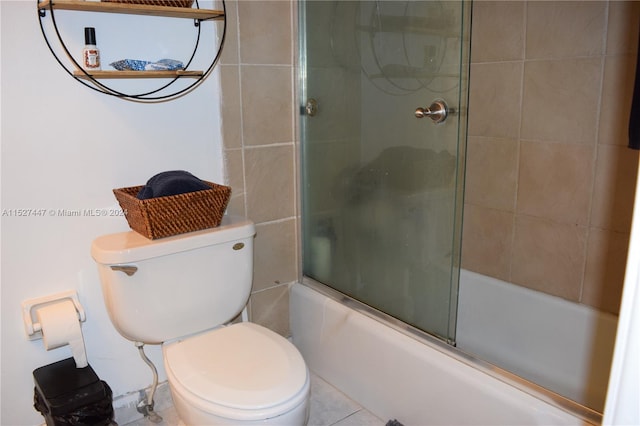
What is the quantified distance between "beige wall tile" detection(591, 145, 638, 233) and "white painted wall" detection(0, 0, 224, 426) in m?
1.34

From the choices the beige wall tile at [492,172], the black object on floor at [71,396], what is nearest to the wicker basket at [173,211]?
the black object on floor at [71,396]

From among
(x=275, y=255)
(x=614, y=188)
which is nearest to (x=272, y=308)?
(x=275, y=255)

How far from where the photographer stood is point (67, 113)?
161 centimetres

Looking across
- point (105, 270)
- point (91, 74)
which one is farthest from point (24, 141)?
point (105, 270)

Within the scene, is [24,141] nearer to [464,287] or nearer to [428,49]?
[428,49]

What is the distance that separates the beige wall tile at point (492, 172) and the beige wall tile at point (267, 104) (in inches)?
30.4

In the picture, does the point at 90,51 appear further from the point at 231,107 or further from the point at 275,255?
the point at 275,255

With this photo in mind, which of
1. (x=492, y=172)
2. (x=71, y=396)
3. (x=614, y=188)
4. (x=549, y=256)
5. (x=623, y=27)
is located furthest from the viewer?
(x=492, y=172)

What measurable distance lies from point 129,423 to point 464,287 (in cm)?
139

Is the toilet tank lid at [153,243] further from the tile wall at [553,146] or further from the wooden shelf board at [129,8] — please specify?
the tile wall at [553,146]

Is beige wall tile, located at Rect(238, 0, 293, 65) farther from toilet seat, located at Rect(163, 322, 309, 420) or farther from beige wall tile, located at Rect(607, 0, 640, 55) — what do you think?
beige wall tile, located at Rect(607, 0, 640, 55)

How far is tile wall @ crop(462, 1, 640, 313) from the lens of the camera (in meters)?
1.75

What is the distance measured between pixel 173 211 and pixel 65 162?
375 mm

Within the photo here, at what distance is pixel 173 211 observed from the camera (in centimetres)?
159
